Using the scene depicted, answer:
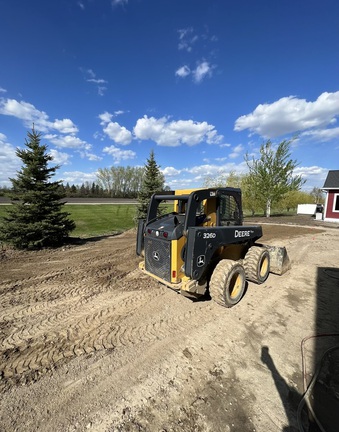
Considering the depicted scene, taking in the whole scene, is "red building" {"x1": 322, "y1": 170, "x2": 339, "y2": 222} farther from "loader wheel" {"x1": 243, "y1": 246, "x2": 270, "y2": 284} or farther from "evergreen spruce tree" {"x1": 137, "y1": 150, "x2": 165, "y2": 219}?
"loader wheel" {"x1": 243, "y1": 246, "x2": 270, "y2": 284}

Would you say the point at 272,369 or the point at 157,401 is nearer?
the point at 157,401

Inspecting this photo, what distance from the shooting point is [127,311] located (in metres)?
4.46

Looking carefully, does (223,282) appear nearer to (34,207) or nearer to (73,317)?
(73,317)

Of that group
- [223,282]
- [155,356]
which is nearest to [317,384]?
[223,282]

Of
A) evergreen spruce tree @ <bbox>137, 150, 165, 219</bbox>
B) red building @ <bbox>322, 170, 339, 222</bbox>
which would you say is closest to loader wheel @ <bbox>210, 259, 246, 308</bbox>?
evergreen spruce tree @ <bbox>137, 150, 165, 219</bbox>

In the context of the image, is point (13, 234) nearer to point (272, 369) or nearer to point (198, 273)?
point (198, 273)

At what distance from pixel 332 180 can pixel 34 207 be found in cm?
2546

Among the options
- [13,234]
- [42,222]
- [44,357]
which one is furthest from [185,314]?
[13,234]

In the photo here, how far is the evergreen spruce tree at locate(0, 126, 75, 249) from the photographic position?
9266 mm

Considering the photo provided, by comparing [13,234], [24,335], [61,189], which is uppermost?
[61,189]

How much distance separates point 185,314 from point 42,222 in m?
7.94

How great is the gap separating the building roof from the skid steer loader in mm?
20154

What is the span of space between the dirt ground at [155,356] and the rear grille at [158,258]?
27.2 inches

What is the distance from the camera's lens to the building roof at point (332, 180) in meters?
21.0
